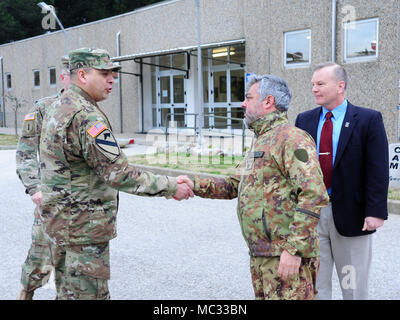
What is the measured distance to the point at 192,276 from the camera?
4.43m

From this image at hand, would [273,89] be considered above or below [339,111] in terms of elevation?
above

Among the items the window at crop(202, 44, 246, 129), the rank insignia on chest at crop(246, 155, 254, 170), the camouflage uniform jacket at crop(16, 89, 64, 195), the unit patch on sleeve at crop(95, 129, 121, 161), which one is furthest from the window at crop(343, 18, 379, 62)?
the unit patch on sleeve at crop(95, 129, 121, 161)

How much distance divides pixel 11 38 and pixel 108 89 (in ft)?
142

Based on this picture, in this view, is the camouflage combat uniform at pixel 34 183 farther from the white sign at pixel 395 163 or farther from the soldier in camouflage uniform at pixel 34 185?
the white sign at pixel 395 163

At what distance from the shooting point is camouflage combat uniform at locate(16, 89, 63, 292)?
3.53m

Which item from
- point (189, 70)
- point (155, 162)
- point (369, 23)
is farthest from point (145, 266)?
point (189, 70)

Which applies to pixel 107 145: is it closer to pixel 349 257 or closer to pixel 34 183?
pixel 34 183

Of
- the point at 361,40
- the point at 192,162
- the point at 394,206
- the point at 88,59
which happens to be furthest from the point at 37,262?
the point at 361,40

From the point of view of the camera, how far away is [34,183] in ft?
12.4

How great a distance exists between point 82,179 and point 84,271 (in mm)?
545

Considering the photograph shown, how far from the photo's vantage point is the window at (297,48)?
1459 cm

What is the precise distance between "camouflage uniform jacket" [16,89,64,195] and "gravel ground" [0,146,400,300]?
1.07 m

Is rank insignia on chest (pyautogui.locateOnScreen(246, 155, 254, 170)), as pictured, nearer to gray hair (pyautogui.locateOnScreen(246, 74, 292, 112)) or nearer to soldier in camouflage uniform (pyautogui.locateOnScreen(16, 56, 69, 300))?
gray hair (pyautogui.locateOnScreen(246, 74, 292, 112))

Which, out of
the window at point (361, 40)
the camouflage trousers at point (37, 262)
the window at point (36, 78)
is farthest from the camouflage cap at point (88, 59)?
the window at point (36, 78)
